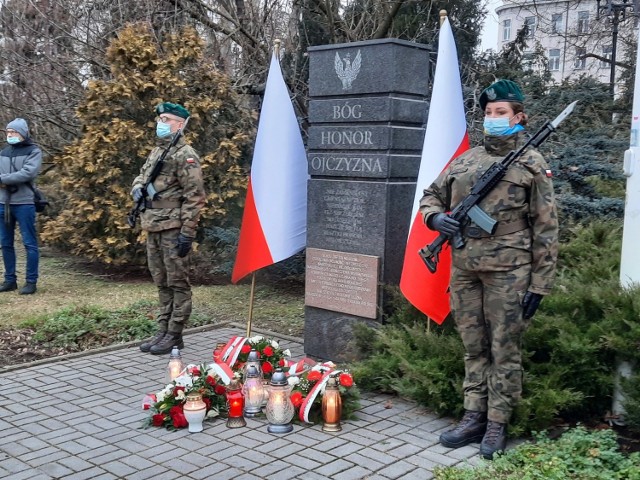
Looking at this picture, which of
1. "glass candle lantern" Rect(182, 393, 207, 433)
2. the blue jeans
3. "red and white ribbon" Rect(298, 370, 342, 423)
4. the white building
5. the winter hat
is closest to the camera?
"glass candle lantern" Rect(182, 393, 207, 433)

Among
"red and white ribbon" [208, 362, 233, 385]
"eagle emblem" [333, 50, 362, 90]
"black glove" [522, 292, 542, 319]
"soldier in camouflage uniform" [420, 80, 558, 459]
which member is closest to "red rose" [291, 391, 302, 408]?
"red and white ribbon" [208, 362, 233, 385]

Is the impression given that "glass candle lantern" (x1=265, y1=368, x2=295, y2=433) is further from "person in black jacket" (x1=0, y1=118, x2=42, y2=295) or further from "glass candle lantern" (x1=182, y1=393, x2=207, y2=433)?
"person in black jacket" (x1=0, y1=118, x2=42, y2=295)

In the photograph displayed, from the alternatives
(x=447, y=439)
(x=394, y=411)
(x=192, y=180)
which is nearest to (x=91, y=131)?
(x=192, y=180)

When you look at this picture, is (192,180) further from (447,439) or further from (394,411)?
(447,439)

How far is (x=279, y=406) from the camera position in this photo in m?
4.57

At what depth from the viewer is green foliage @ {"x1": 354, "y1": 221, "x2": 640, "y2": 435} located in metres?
4.33

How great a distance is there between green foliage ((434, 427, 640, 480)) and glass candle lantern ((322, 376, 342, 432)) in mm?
895

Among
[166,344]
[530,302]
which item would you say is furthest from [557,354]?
[166,344]

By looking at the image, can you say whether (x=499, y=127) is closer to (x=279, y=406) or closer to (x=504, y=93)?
(x=504, y=93)

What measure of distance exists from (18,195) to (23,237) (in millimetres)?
533

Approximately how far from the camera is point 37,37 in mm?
12031

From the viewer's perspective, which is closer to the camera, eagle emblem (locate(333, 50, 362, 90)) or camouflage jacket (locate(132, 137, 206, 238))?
eagle emblem (locate(333, 50, 362, 90))

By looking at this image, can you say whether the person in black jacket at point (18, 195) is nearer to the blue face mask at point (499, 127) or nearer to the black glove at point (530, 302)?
the blue face mask at point (499, 127)

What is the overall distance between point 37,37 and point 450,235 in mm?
10048
